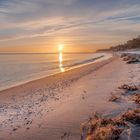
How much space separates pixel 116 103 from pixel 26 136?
4.41 m

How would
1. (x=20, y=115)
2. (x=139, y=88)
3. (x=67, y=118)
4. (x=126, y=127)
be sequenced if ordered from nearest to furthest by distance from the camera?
(x=126, y=127)
(x=67, y=118)
(x=20, y=115)
(x=139, y=88)

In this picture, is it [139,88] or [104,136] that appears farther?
[139,88]

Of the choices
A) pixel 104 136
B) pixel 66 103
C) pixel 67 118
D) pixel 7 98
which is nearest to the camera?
pixel 104 136

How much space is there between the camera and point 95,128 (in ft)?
24.1

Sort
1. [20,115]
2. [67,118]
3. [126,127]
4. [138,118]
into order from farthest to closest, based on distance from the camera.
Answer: [20,115]
[67,118]
[138,118]
[126,127]

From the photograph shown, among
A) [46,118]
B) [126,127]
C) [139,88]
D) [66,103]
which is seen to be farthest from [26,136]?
[139,88]

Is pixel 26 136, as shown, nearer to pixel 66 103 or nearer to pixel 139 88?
pixel 66 103

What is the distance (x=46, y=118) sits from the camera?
9258 mm

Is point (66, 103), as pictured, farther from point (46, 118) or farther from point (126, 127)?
point (126, 127)

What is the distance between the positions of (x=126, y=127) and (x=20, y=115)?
4.45 metres

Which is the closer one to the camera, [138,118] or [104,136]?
[104,136]

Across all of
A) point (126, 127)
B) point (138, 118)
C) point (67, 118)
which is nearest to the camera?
point (126, 127)

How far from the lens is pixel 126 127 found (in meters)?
7.26

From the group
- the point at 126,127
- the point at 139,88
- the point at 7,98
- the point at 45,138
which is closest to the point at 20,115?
the point at 45,138
